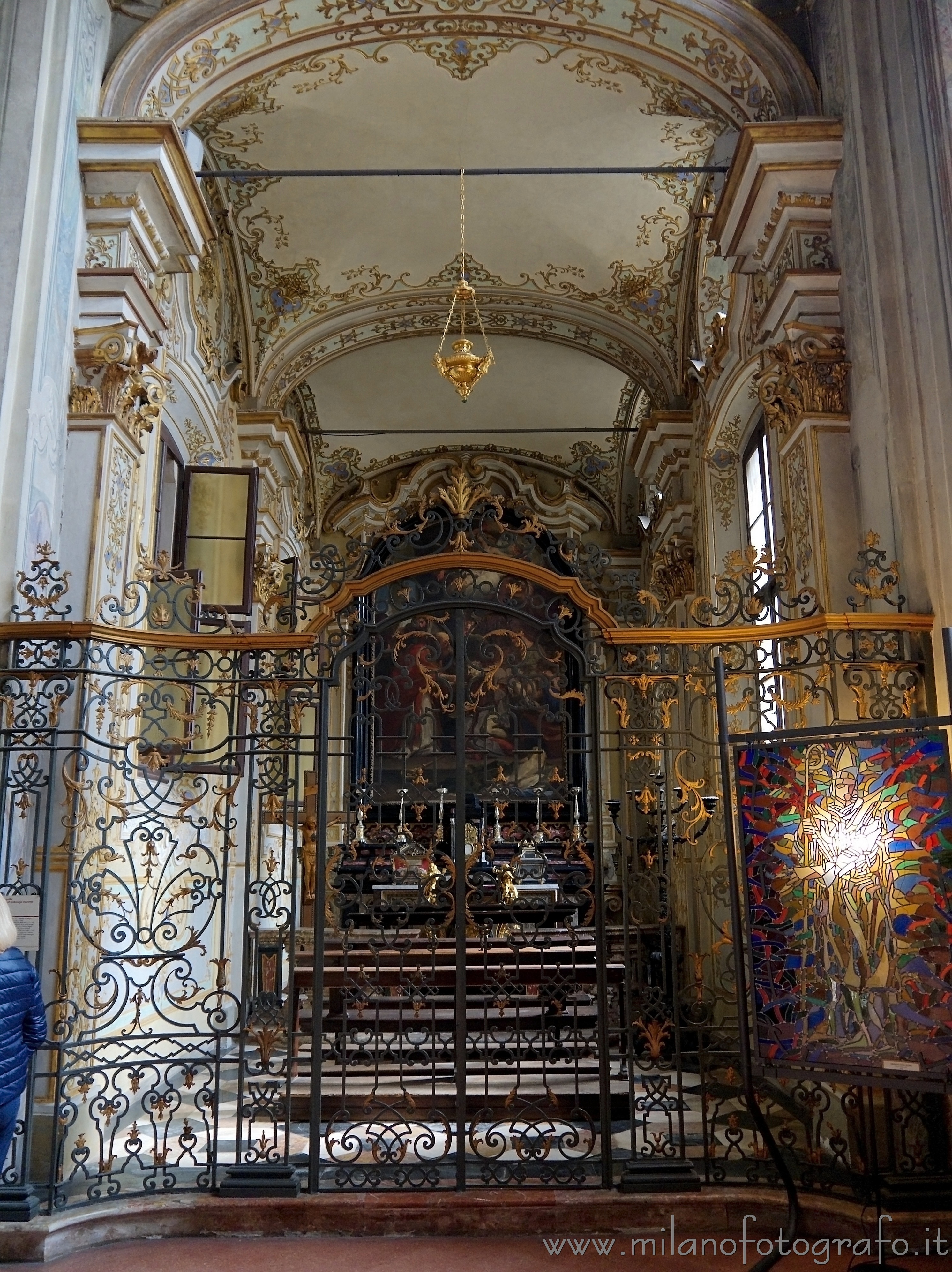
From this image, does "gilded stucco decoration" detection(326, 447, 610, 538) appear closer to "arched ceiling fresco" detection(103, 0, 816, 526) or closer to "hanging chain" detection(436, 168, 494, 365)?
"arched ceiling fresco" detection(103, 0, 816, 526)

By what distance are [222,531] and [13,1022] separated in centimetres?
509

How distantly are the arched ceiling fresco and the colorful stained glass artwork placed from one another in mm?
4315

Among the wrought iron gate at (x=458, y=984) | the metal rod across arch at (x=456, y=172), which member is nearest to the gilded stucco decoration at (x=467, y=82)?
the metal rod across arch at (x=456, y=172)

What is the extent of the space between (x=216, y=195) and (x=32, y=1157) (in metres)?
7.46

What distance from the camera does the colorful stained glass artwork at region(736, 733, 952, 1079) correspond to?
14.4ft

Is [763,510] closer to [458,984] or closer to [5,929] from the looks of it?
[458,984]

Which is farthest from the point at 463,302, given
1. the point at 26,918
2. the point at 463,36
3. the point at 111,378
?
the point at 26,918

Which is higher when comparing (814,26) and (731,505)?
(814,26)

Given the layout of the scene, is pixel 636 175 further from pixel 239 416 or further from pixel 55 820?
pixel 55 820

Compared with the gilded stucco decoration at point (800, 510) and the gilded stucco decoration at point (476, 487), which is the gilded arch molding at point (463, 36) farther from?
the gilded stucco decoration at point (476, 487)

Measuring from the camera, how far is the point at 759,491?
9617 millimetres

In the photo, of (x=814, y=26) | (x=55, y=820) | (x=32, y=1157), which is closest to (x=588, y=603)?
(x=55, y=820)

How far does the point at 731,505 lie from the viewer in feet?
33.5

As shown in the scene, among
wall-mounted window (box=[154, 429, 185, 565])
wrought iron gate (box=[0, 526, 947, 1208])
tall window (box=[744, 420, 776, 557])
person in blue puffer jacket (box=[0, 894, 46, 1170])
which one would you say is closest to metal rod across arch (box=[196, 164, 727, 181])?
wall-mounted window (box=[154, 429, 185, 565])
